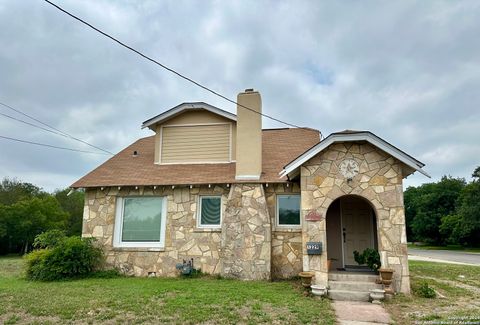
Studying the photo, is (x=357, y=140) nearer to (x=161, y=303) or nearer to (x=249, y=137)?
(x=249, y=137)

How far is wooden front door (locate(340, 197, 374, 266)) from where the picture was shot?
1030 cm

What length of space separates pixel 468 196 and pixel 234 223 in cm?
3867

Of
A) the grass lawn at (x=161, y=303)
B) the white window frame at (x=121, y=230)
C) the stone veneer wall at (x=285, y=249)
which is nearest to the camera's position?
the grass lawn at (x=161, y=303)

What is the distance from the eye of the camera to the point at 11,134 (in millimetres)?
13680

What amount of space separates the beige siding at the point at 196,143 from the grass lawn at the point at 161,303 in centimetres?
456

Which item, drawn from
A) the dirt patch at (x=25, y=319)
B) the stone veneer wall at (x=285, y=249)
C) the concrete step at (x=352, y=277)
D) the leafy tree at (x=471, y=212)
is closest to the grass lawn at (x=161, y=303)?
the dirt patch at (x=25, y=319)

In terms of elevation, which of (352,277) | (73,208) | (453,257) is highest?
(73,208)

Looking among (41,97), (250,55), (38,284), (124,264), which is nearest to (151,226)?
(124,264)

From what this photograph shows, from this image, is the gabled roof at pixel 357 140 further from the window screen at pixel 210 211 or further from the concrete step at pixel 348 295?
the concrete step at pixel 348 295

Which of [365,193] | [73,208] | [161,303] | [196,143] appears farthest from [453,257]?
[73,208]

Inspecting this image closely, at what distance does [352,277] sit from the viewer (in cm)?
809

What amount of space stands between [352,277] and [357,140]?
3.52 m

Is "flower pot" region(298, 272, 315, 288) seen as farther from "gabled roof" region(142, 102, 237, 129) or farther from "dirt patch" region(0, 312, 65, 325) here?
"gabled roof" region(142, 102, 237, 129)

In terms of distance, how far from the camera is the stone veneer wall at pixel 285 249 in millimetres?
9484
